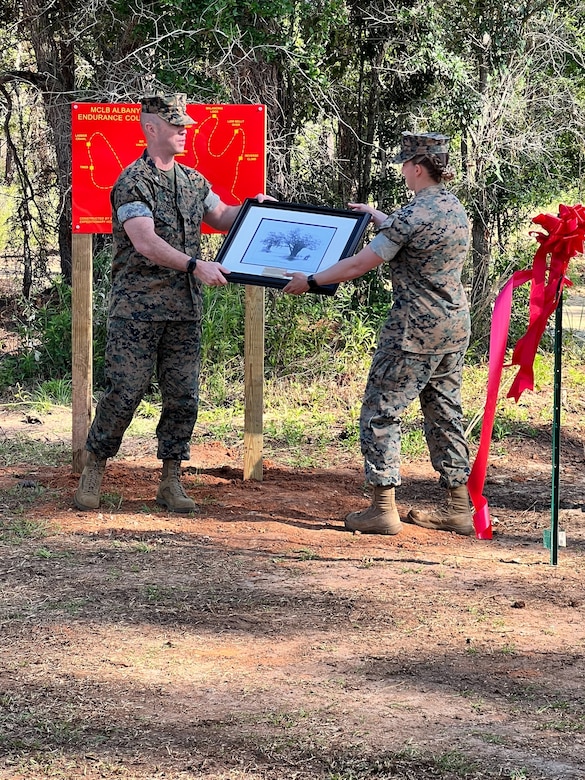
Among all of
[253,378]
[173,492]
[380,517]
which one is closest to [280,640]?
[380,517]

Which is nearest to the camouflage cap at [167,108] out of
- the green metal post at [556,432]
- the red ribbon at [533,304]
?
the red ribbon at [533,304]

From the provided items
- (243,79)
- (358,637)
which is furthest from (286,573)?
(243,79)

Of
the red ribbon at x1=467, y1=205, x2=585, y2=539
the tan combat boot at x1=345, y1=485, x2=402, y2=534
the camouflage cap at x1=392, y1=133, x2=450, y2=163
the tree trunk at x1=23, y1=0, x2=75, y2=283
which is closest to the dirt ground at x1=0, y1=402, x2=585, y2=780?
the tan combat boot at x1=345, y1=485, x2=402, y2=534

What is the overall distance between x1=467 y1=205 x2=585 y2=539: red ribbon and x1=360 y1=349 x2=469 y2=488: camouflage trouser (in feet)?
1.05

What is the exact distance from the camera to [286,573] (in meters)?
5.04

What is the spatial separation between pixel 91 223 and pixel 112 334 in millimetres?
985

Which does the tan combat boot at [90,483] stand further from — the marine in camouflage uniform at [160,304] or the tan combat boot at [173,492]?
the tan combat boot at [173,492]

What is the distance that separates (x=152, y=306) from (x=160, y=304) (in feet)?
0.14

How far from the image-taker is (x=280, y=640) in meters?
4.21

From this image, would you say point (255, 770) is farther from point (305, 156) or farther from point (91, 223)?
point (305, 156)

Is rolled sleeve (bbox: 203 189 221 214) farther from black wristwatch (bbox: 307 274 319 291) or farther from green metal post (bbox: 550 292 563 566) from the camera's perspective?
green metal post (bbox: 550 292 563 566)

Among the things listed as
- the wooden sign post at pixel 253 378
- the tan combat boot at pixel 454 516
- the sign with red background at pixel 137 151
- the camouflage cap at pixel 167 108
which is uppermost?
the camouflage cap at pixel 167 108

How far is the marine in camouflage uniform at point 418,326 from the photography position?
17.2ft

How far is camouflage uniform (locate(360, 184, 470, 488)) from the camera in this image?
526 centimetres
